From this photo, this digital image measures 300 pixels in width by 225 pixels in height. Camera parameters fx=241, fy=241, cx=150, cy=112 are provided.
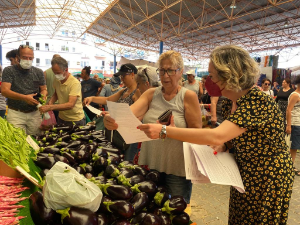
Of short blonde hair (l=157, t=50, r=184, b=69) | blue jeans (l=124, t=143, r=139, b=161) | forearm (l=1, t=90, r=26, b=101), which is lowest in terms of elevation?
blue jeans (l=124, t=143, r=139, b=161)

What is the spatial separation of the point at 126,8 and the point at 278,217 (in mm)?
16124

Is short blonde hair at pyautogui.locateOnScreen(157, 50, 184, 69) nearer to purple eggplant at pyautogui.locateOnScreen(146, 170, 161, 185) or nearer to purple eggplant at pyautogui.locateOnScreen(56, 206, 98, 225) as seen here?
purple eggplant at pyautogui.locateOnScreen(146, 170, 161, 185)

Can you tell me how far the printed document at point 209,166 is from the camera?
1.32m

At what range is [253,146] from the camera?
135 centimetres

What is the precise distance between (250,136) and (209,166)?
0.92 feet

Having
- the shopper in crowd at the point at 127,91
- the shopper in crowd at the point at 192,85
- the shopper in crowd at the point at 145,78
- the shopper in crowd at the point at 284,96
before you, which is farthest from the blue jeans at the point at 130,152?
the shopper in crowd at the point at 284,96

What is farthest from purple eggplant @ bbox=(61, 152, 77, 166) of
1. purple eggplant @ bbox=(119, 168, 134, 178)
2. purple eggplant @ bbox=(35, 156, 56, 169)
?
purple eggplant @ bbox=(119, 168, 134, 178)

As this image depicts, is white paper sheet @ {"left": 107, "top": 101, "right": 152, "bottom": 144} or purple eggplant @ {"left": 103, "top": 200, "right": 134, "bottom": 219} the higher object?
white paper sheet @ {"left": 107, "top": 101, "right": 152, "bottom": 144}

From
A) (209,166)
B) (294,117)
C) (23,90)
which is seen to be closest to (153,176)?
(209,166)

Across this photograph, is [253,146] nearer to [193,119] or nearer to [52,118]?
[193,119]

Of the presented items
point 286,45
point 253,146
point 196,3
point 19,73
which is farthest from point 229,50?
point 286,45

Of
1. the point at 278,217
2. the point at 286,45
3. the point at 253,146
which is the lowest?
the point at 278,217

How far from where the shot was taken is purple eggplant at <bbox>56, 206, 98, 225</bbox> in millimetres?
1048

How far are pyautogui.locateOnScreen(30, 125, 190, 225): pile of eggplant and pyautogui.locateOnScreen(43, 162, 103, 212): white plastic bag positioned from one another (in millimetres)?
31
